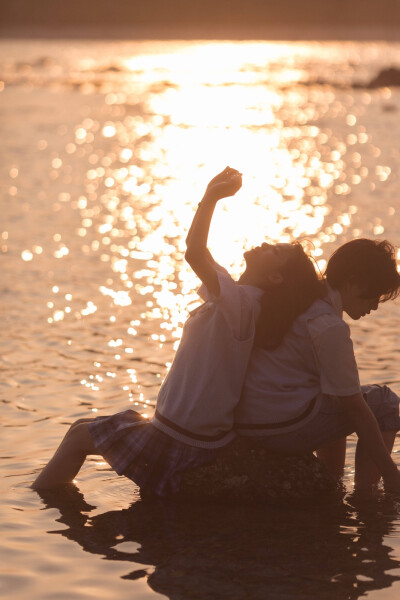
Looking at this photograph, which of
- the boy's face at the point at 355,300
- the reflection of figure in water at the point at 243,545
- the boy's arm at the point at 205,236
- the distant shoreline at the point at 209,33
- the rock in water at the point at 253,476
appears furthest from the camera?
the distant shoreline at the point at 209,33

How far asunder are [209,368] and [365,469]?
110cm

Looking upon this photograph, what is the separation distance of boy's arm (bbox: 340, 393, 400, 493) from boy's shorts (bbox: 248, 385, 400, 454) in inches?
2.6

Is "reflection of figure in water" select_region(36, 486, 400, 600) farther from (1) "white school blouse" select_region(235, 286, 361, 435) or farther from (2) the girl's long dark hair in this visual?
(2) the girl's long dark hair

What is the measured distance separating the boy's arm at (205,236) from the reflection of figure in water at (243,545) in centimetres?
116

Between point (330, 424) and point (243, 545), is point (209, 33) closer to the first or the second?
point (330, 424)

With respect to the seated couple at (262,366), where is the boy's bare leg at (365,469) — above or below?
below

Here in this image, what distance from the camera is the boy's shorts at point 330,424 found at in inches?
242

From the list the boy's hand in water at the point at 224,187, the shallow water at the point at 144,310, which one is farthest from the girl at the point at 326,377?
the boy's hand in water at the point at 224,187

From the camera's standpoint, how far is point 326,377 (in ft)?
19.6

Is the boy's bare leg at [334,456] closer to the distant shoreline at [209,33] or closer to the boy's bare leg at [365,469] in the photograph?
the boy's bare leg at [365,469]

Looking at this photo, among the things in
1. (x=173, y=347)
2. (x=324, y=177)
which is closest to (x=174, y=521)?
(x=173, y=347)

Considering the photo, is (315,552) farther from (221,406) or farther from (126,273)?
(126,273)

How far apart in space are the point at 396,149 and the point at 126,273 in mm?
Result: 14850

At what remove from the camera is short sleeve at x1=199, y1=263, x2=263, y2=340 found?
19.2 ft
